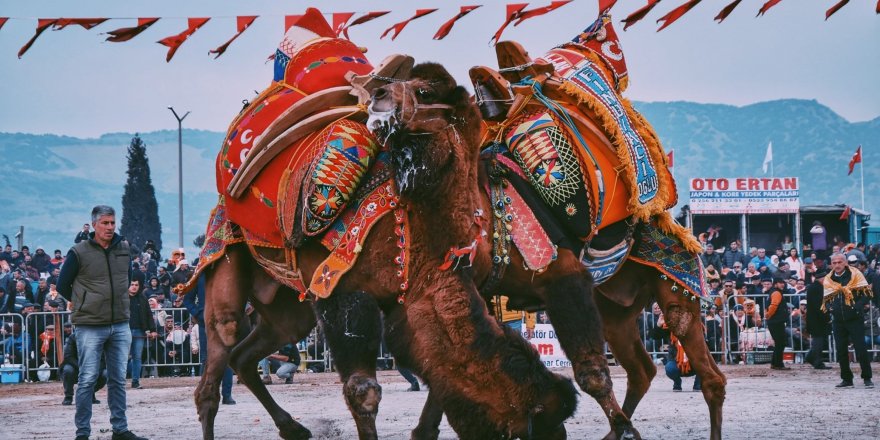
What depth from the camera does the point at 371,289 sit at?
21.2 feet

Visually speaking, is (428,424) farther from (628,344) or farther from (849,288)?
(849,288)

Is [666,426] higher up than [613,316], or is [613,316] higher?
[613,316]

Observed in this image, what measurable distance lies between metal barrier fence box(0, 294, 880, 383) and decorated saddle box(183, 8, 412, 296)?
11313 millimetres

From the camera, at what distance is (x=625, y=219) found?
321 inches

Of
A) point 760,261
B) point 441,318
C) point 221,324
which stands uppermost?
point 760,261

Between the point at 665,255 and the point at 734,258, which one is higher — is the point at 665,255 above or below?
below

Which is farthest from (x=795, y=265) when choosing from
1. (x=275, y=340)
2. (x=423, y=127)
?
(x=423, y=127)

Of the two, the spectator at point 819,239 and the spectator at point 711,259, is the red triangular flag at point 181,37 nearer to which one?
the spectator at point 711,259

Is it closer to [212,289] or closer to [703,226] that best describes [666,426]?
[212,289]

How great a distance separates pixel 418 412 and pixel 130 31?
481 cm

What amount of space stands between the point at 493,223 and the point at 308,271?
118 centimetres

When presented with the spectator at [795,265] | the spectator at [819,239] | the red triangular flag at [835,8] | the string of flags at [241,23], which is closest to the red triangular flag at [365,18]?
the string of flags at [241,23]

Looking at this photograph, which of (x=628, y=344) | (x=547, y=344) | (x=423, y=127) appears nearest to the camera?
(x=423, y=127)

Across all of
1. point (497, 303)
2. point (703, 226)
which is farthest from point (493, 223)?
point (703, 226)
